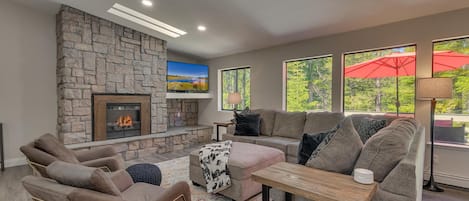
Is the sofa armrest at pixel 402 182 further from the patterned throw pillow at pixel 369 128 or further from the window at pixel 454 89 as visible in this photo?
the window at pixel 454 89

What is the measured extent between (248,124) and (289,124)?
781 mm

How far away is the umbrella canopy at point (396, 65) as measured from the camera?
127 inches

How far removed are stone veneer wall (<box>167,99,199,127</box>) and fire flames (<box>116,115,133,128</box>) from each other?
1.36m

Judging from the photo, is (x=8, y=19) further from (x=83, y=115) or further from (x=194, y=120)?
(x=194, y=120)

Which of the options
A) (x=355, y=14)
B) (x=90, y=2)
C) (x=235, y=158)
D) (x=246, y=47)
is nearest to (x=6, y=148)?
(x=90, y=2)

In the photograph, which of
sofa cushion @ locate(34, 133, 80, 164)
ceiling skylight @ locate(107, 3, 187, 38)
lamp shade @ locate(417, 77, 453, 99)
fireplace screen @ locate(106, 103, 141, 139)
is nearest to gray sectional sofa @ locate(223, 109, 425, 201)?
lamp shade @ locate(417, 77, 453, 99)

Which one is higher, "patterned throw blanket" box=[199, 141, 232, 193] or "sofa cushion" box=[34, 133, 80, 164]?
"sofa cushion" box=[34, 133, 80, 164]

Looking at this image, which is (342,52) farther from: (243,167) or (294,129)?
(243,167)

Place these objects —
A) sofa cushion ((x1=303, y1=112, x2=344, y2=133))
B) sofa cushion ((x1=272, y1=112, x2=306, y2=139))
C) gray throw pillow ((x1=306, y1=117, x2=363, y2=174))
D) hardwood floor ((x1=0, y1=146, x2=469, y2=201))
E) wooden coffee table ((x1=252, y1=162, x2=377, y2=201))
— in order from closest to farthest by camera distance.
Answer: wooden coffee table ((x1=252, y1=162, x2=377, y2=201)) < gray throw pillow ((x1=306, y1=117, x2=363, y2=174)) < hardwood floor ((x1=0, y1=146, x2=469, y2=201)) < sofa cushion ((x1=303, y1=112, x2=344, y2=133)) < sofa cushion ((x1=272, y1=112, x2=306, y2=139))

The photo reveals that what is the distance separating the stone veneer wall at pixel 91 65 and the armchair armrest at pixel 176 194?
3.57 meters

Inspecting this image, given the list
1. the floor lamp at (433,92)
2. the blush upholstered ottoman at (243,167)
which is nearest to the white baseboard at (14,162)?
the blush upholstered ottoman at (243,167)

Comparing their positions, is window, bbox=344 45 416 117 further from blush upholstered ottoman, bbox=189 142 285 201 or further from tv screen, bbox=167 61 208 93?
tv screen, bbox=167 61 208 93

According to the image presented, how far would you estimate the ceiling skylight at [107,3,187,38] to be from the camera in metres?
4.12

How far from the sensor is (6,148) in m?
4.07
